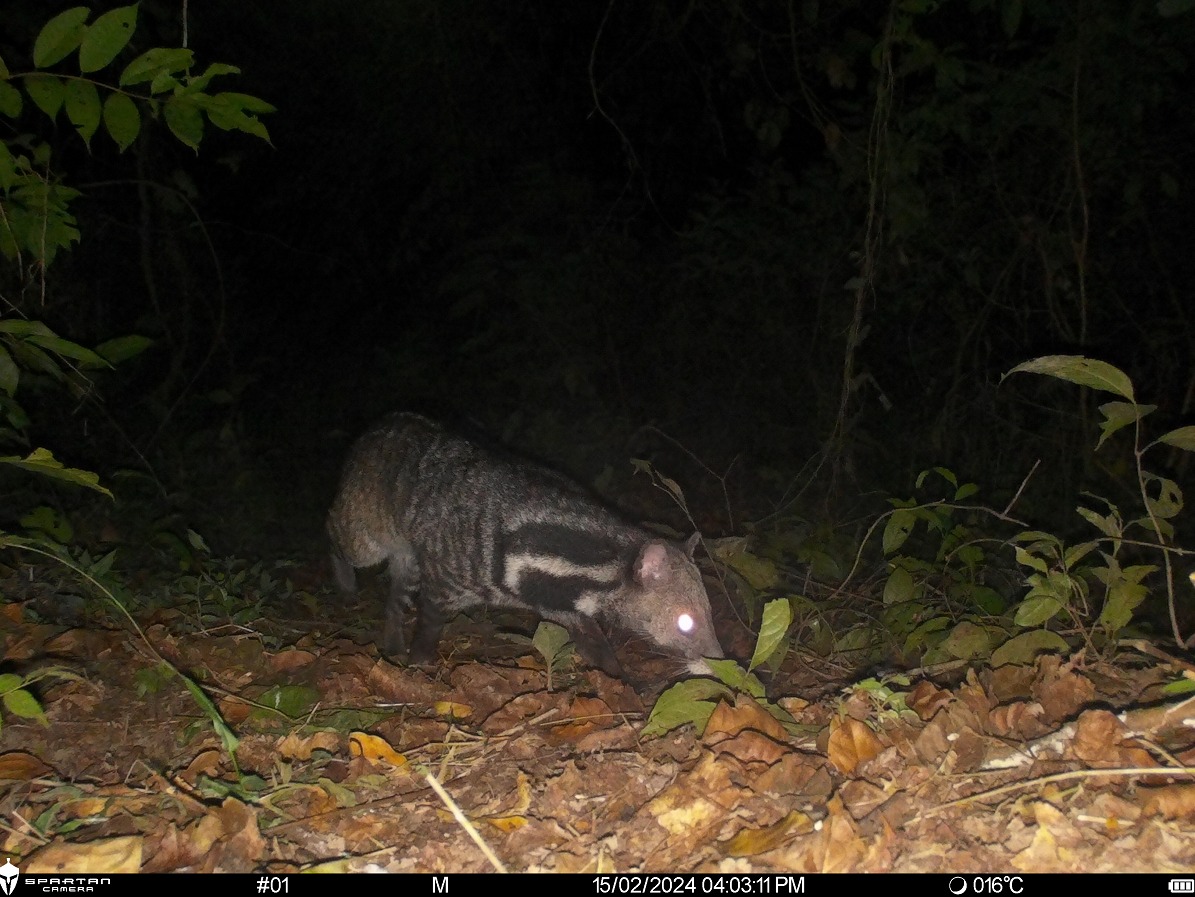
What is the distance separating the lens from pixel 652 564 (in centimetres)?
502

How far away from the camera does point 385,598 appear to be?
7.18 metres

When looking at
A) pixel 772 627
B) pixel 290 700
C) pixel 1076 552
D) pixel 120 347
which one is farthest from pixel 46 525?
pixel 1076 552

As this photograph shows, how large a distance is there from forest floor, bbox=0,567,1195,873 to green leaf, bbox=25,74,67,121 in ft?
6.87

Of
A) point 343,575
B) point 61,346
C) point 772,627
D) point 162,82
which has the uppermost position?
point 162,82

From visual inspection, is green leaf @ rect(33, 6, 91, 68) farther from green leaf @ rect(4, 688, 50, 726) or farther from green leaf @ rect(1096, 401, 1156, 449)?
green leaf @ rect(1096, 401, 1156, 449)

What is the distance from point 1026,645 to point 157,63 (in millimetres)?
4059

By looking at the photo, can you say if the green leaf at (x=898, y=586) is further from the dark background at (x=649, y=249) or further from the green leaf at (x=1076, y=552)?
the dark background at (x=649, y=249)

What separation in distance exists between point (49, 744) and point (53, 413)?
17.6ft

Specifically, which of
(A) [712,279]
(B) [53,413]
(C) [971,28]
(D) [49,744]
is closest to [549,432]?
(A) [712,279]

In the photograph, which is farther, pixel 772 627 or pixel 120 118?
pixel 772 627

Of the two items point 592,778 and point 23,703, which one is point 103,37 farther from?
point 592,778

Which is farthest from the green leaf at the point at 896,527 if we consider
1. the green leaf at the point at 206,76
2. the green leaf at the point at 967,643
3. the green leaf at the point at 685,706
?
the green leaf at the point at 206,76
